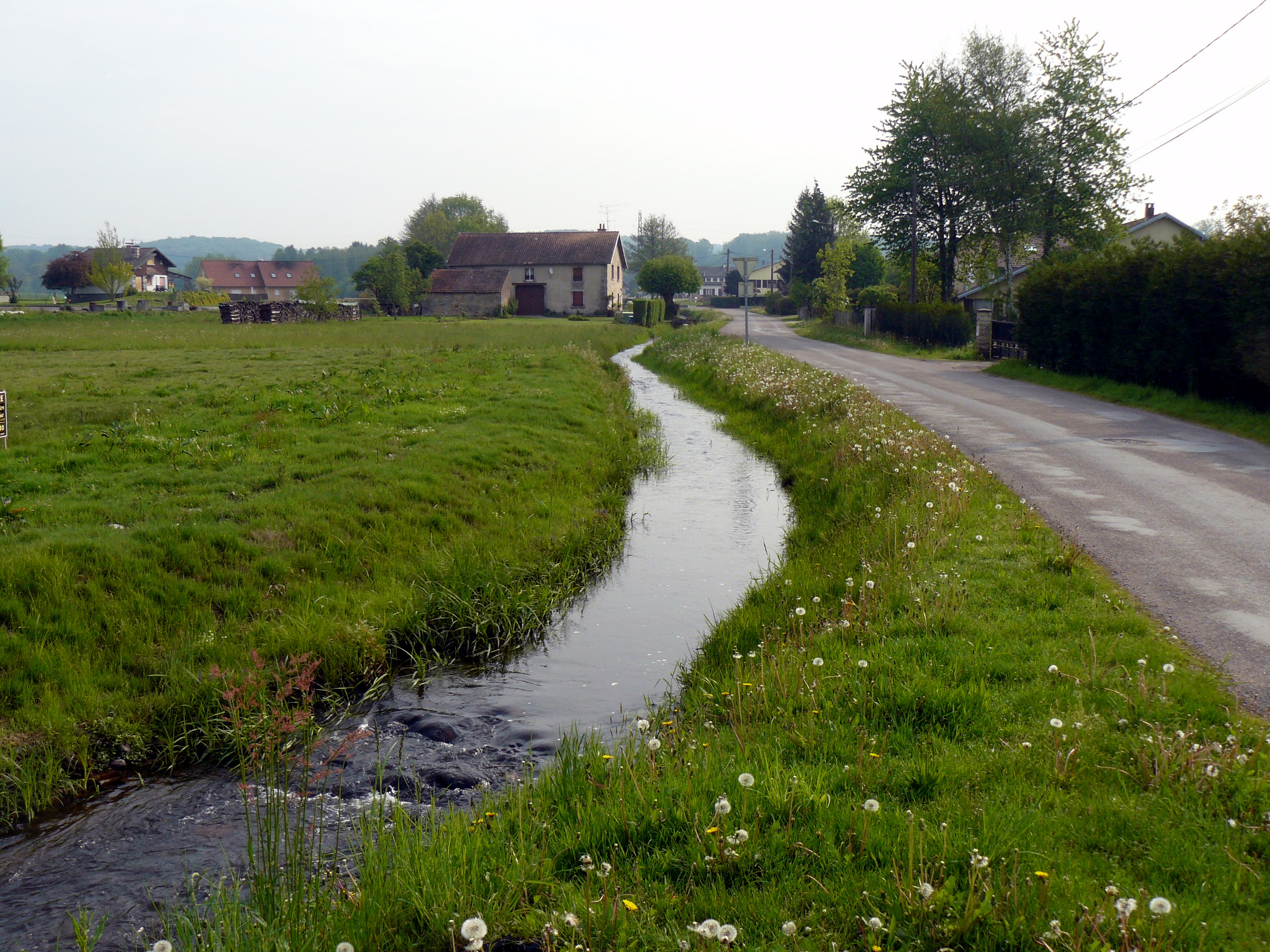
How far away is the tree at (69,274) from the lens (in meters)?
90.5

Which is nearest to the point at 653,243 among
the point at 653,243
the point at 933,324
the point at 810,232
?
the point at 653,243

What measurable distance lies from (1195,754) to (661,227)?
6208 inches

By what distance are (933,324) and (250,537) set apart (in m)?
38.0

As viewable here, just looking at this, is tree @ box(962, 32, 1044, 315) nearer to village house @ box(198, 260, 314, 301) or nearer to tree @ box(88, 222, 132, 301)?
tree @ box(88, 222, 132, 301)

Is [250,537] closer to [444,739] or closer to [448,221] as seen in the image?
[444,739]

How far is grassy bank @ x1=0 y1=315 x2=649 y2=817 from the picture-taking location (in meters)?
6.20

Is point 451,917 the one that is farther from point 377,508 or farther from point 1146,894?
point 377,508

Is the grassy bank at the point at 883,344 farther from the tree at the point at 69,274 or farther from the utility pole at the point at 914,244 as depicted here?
the tree at the point at 69,274

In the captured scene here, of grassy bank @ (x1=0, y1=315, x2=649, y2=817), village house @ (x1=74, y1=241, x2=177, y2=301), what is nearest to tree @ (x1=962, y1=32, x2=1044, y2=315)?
grassy bank @ (x1=0, y1=315, x2=649, y2=817)

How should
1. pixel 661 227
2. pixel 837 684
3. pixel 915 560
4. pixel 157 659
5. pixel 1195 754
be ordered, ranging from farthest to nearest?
1. pixel 661 227
2. pixel 915 560
3. pixel 157 659
4. pixel 837 684
5. pixel 1195 754

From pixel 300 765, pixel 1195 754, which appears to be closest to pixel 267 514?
pixel 300 765

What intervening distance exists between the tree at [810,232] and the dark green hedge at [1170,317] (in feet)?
217

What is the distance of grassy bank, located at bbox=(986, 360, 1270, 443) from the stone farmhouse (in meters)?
64.4

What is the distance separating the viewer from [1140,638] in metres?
5.80
